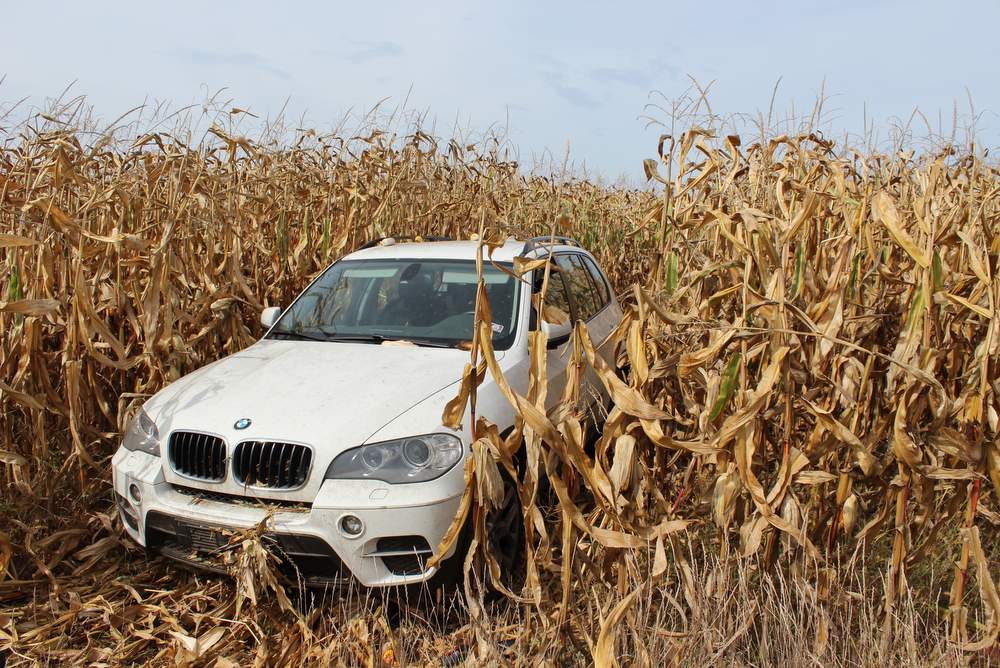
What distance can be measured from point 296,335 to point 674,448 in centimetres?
247

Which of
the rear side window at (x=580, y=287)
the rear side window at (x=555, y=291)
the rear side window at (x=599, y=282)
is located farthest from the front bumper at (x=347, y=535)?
the rear side window at (x=599, y=282)

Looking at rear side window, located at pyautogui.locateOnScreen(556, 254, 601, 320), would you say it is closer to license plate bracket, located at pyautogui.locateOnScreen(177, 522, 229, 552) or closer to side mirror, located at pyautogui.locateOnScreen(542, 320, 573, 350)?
side mirror, located at pyautogui.locateOnScreen(542, 320, 573, 350)

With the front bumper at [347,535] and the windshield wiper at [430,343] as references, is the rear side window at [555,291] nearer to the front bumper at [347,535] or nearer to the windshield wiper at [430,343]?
the windshield wiper at [430,343]

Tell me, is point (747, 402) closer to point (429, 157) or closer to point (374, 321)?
point (374, 321)

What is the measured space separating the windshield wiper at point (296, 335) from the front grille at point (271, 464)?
1165mm

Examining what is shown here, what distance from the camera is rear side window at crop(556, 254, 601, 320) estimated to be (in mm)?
4941

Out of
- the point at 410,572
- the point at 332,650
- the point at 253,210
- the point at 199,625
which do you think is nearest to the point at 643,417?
the point at 410,572

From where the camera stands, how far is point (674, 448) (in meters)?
2.72

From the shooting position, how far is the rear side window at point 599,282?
220 inches

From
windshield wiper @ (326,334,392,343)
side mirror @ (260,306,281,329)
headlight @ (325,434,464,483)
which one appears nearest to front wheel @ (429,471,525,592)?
headlight @ (325,434,464,483)

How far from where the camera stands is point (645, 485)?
2.88 meters

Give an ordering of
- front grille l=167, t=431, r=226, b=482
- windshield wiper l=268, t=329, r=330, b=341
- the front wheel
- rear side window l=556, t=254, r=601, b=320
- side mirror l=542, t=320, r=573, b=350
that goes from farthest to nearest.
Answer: rear side window l=556, t=254, r=601, b=320 → windshield wiper l=268, t=329, r=330, b=341 → side mirror l=542, t=320, r=573, b=350 → front grille l=167, t=431, r=226, b=482 → the front wheel

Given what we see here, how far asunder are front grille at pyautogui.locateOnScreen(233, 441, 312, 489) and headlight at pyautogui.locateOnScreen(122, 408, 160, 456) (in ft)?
1.66

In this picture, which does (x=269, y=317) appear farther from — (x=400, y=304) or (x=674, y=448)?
(x=674, y=448)
